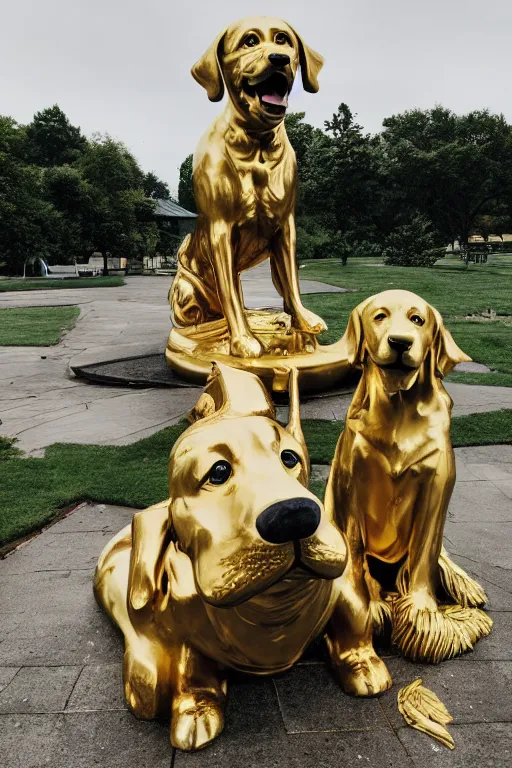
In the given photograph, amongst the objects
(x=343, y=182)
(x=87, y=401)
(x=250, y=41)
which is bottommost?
(x=87, y=401)

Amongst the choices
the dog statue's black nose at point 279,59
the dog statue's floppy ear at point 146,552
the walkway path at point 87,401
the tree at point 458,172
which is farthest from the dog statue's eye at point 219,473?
the tree at point 458,172

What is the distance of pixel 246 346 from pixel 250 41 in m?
2.30

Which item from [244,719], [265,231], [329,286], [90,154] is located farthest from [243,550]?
[90,154]

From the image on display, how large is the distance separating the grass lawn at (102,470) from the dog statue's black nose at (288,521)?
8.01 ft

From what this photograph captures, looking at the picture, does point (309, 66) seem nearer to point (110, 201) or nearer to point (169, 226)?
point (110, 201)

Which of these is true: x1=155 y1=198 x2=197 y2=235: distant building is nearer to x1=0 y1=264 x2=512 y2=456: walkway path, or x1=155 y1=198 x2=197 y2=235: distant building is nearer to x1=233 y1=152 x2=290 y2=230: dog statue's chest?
x1=0 y1=264 x2=512 y2=456: walkway path

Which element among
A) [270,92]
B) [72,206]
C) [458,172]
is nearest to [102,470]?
[270,92]

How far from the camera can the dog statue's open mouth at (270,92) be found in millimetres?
4477

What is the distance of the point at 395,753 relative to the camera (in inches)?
69.8

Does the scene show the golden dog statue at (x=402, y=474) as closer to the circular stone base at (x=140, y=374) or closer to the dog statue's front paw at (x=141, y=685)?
the dog statue's front paw at (x=141, y=685)

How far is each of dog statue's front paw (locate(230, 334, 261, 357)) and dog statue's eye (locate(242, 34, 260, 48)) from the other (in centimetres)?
A: 222

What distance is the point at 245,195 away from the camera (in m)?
5.31

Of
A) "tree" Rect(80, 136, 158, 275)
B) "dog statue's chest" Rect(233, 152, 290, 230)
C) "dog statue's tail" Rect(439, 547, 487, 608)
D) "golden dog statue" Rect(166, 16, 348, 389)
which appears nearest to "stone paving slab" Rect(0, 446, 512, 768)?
"dog statue's tail" Rect(439, 547, 487, 608)

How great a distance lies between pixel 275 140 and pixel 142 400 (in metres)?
2.88
